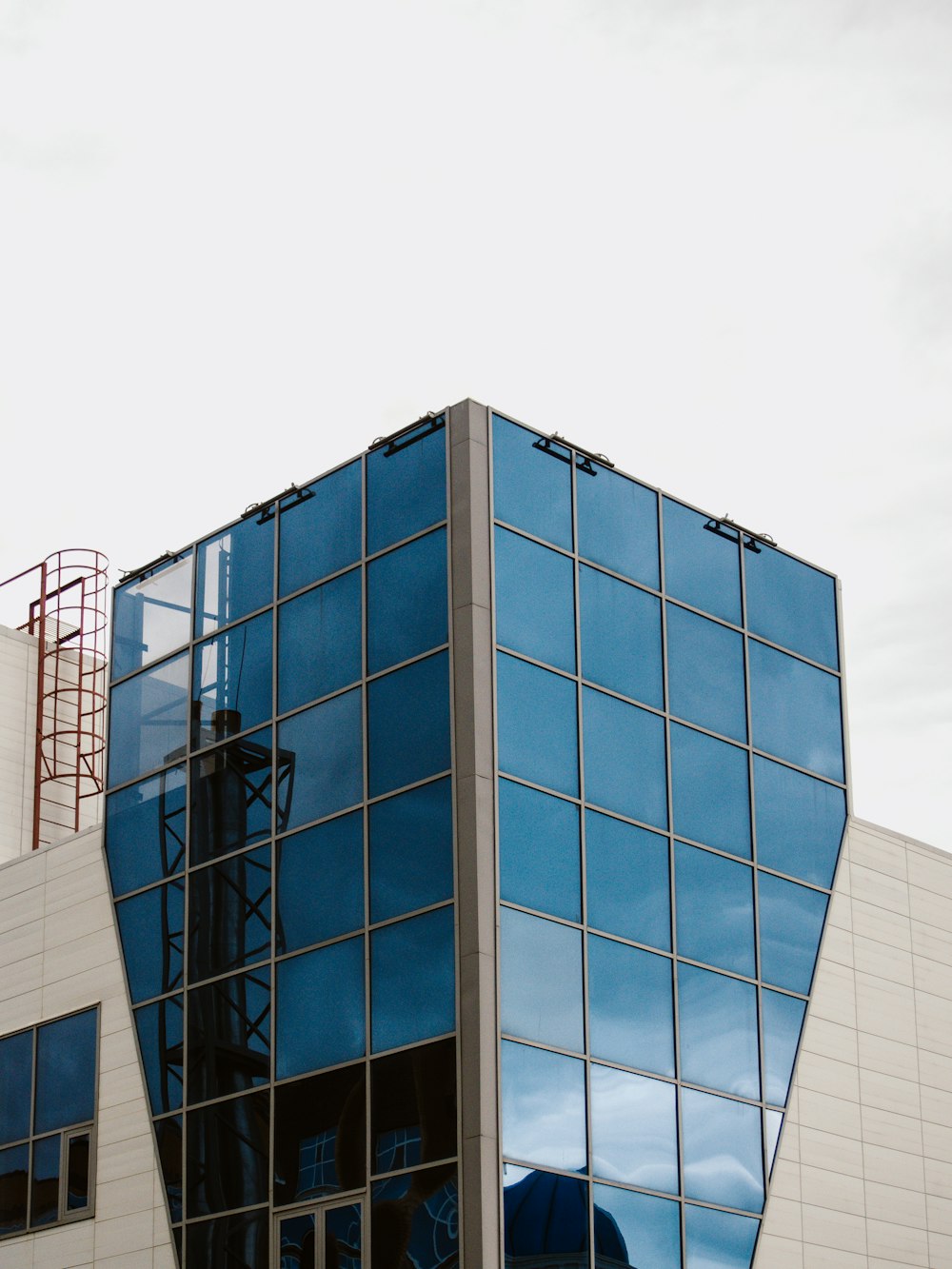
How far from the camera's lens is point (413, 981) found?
23.4m

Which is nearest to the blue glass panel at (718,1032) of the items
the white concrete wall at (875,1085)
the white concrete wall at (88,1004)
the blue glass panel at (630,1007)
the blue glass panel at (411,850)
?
the blue glass panel at (630,1007)

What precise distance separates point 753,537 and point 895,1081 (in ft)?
28.6

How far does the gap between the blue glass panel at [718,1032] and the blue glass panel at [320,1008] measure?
4.49 metres

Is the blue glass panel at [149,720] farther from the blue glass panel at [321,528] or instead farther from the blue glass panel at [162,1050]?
the blue glass panel at [162,1050]

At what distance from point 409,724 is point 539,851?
240cm

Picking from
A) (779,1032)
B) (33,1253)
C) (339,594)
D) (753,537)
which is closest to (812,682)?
(753,537)

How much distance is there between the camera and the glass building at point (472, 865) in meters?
23.0

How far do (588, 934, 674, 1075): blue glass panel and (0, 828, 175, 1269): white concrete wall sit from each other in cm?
702

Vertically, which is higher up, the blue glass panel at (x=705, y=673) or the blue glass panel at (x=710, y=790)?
the blue glass panel at (x=705, y=673)

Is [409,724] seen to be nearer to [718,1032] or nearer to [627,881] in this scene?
[627,881]

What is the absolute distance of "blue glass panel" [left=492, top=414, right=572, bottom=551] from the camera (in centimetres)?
2544

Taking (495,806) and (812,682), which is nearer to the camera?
(495,806)

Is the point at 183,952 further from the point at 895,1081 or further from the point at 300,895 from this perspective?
the point at 895,1081

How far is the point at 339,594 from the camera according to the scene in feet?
86.7
